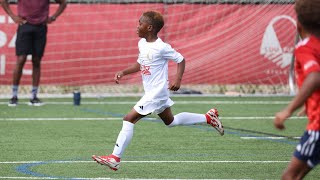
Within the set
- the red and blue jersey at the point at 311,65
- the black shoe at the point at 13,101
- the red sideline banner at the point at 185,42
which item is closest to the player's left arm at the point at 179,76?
the red and blue jersey at the point at 311,65

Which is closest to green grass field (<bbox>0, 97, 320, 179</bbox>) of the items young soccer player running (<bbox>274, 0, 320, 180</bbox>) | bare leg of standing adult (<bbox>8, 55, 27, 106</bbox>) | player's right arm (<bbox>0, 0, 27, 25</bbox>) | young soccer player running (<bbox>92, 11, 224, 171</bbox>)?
bare leg of standing adult (<bbox>8, 55, 27, 106</bbox>)

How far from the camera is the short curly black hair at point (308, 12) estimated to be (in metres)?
7.26

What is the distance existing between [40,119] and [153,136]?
274 cm

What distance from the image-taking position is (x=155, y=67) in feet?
35.8

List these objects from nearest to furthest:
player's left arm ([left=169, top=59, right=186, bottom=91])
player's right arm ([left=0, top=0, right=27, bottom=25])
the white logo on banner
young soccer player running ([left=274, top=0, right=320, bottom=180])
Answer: young soccer player running ([left=274, top=0, right=320, bottom=180]) → player's left arm ([left=169, top=59, right=186, bottom=91]) → player's right arm ([left=0, top=0, right=27, bottom=25]) → the white logo on banner

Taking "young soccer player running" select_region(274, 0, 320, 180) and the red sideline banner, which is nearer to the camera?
"young soccer player running" select_region(274, 0, 320, 180)

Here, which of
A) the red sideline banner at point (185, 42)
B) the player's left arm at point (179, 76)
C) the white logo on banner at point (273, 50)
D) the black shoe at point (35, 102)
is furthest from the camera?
the white logo on banner at point (273, 50)

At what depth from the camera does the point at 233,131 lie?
14.3m

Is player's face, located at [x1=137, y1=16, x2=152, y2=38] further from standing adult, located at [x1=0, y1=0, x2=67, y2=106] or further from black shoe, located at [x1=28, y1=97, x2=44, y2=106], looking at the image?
black shoe, located at [x1=28, y1=97, x2=44, y2=106]

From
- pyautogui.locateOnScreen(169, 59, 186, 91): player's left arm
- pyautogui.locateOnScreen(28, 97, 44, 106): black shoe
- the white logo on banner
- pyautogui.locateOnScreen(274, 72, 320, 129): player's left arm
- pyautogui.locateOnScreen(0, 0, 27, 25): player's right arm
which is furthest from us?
the white logo on banner

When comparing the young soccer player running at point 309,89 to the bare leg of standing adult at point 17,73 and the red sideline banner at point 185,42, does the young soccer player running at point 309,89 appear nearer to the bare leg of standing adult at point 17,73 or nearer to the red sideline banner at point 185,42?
the bare leg of standing adult at point 17,73

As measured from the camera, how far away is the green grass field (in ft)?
33.8

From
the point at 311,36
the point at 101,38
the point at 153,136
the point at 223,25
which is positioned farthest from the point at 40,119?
the point at 311,36

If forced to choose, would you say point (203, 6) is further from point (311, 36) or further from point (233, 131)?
point (311, 36)
